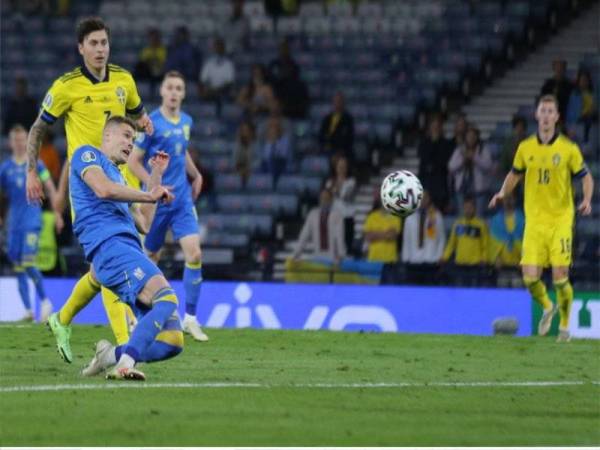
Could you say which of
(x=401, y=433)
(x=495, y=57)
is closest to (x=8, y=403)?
(x=401, y=433)

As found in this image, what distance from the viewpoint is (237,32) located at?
29.8 metres

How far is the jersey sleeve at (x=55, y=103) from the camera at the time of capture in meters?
13.7

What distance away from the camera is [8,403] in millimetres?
10297

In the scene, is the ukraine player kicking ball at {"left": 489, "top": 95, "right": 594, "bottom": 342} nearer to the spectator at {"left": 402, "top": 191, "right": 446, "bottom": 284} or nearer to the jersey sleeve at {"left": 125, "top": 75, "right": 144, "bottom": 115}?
the jersey sleeve at {"left": 125, "top": 75, "right": 144, "bottom": 115}

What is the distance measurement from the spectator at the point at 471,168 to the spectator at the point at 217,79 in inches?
236

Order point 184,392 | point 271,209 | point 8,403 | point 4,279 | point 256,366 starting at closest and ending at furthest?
point 8,403 < point 184,392 < point 256,366 < point 4,279 < point 271,209

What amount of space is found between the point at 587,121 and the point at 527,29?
4630 millimetres

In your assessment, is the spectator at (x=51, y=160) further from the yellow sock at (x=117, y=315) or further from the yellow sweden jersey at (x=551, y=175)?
the yellow sock at (x=117, y=315)

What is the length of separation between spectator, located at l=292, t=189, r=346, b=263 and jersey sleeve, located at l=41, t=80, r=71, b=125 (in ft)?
32.7

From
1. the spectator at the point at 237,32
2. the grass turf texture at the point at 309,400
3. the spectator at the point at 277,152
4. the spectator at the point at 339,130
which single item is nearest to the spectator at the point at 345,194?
the spectator at the point at 339,130

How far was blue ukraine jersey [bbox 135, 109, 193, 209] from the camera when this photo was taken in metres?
16.1

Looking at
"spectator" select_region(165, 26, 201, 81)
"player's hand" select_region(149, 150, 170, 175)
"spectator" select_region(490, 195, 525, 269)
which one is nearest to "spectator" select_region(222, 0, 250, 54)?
"spectator" select_region(165, 26, 201, 81)

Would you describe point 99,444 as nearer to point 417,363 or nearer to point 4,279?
point 417,363

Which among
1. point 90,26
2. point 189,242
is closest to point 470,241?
point 189,242
